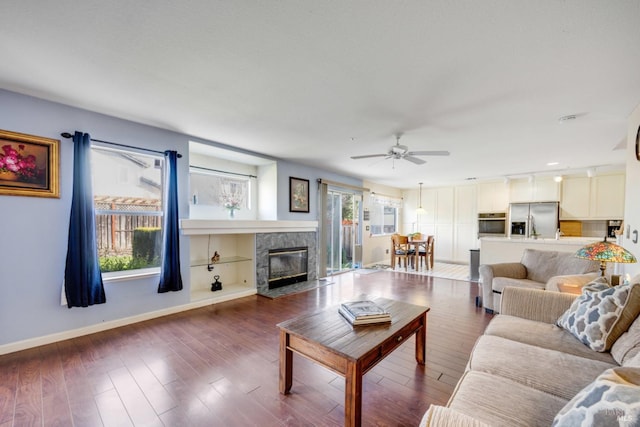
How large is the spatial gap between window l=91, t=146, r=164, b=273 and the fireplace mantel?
38 centimetres

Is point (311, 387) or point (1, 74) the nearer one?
point (311, 387)

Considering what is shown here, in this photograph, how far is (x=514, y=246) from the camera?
455 cm

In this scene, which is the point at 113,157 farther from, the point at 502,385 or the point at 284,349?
the point at 502,385

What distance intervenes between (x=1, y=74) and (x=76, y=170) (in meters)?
0.91

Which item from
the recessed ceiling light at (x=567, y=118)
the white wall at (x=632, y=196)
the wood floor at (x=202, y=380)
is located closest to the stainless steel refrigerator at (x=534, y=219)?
the white wall at (x=632, y=196)

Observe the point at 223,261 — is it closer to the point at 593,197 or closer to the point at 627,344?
the point at 627,344

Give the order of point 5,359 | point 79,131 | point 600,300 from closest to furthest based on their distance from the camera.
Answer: point 600,300, point 5,359, point 79,131

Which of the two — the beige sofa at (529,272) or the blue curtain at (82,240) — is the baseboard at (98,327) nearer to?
the blue curtain at (82,240)

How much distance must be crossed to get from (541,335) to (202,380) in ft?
8.09

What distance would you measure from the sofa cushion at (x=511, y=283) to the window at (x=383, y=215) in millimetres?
4228

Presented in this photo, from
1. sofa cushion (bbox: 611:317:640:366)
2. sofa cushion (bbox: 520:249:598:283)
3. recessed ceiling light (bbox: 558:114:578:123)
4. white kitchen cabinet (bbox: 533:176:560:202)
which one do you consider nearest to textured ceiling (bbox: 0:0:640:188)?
recessed ceiling light (bbox: 558:114:578:123)

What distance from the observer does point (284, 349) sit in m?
1.87

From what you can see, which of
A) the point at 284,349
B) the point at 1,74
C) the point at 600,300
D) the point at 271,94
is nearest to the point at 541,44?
the point at 600,300

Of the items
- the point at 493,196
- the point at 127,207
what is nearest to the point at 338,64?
the point at 127,207
